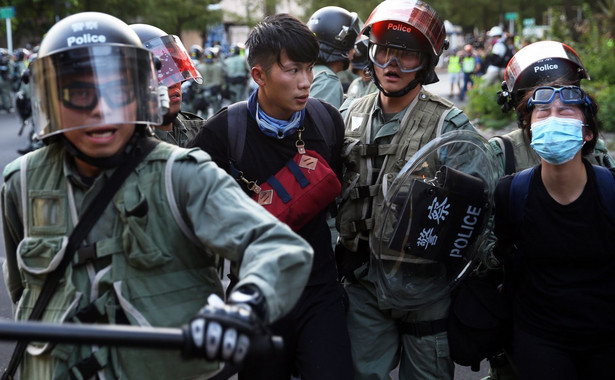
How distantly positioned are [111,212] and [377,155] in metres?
1.53

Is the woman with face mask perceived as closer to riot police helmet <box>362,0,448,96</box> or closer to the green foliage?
riot police helmet <box>362,0,448,96</box>

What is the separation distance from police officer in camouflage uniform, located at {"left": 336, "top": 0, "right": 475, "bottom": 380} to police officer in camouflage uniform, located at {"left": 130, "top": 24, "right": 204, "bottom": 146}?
3.17 ft

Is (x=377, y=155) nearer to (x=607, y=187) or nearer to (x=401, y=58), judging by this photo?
(x=401, y=58)

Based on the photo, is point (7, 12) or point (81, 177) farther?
point (7, 12)

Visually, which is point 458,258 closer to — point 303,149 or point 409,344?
point 409,344

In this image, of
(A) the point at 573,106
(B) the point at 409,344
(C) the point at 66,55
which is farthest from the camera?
(B) the point at 409,344

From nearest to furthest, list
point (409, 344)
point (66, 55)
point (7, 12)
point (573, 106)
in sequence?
1. point (66, 55)
2. point (573, 106)
3. point (409, 344)
4. point (7, 12)

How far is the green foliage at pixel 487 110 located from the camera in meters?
17.1

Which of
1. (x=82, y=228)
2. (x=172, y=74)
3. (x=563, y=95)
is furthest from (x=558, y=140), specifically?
(x=172, y=74)

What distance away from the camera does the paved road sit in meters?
5.20

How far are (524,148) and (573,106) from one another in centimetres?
51

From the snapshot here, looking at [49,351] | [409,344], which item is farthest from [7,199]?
[409,344]

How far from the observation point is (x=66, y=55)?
7.66 ft

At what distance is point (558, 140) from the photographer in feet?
10.3
